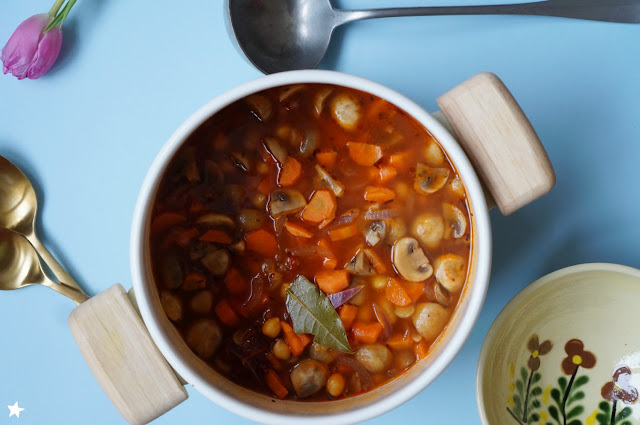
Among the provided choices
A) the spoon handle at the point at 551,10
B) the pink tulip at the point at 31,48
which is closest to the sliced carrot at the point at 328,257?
the spoon handle at the point at 551,10

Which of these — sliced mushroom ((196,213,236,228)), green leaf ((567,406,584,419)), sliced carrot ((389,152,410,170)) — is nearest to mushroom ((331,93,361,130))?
sliced carrot ((389,152,410,170))

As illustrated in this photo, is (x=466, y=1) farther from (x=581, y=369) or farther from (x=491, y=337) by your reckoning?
(x=581, y=369)

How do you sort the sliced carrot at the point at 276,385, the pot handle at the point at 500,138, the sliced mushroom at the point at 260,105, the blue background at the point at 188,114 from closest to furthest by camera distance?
the pot handle at the point at 500,138
the sliced mushroom at the point at 260,105
the sliced carrot at the point at 276,385
the blue background at the point at 188,114

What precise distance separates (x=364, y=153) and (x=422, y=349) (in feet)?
1.70

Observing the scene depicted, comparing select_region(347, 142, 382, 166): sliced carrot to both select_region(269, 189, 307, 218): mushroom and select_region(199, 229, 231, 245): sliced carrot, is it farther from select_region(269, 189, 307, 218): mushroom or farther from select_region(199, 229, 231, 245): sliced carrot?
select_region(199, 229, 231, 245): sliced carrot

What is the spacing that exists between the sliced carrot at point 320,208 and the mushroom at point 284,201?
0.02 metres

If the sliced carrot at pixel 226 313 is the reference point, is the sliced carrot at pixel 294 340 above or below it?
below

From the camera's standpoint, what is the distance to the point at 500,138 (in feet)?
4.61

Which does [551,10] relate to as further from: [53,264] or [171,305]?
[53,264]

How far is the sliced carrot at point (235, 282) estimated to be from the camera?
1.59 metres

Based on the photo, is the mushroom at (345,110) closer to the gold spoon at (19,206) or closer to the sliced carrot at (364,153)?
the sliced carrot at (364,153)

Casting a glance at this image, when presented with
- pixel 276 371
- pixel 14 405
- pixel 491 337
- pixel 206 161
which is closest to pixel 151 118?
pixel 206 161

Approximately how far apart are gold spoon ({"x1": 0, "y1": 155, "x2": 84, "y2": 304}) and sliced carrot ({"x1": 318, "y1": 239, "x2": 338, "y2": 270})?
2.62 ft

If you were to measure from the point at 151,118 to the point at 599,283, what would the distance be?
1389 millimetres
